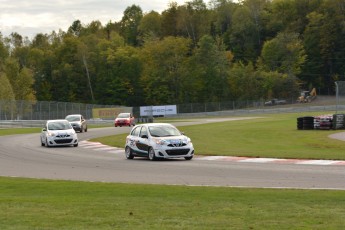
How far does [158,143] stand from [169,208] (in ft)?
49.2

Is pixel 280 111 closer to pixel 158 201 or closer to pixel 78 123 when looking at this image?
pixel 78 123

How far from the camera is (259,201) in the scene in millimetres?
13219

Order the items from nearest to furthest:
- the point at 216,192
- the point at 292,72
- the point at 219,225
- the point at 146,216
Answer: the point at 219,225
the point at 146,216
the point at 216,192
the point at 292,72

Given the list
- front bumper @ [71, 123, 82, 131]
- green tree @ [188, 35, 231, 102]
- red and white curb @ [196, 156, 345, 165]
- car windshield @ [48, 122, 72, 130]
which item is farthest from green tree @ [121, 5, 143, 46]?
red and white curb @ [196, 156, 345, 165]

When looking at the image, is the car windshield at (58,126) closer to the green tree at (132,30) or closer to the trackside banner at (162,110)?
the trackside banner at (162,110)

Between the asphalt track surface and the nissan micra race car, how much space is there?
33 cm

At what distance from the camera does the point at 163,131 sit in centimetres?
2817

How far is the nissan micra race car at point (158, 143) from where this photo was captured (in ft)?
88.5

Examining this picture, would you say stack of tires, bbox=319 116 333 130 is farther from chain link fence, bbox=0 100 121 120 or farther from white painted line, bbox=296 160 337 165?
chain link fence, bbox=0 100 121 120

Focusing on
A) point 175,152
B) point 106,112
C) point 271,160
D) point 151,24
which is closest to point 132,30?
point 151,24

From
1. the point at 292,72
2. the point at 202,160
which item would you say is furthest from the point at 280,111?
the point at 202,160

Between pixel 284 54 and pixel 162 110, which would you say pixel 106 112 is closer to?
pixel 162 110

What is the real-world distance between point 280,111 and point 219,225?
94.6 m

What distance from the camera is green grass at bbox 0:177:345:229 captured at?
405 inches
